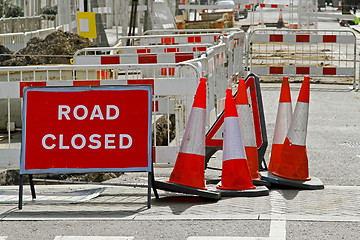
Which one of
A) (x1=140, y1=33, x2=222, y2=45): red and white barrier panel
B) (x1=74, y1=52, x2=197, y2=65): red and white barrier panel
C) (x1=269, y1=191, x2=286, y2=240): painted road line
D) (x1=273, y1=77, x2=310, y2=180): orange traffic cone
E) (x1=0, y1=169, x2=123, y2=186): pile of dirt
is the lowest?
(x1=0, y1=169, x2=123, y2=186): pile of dirt

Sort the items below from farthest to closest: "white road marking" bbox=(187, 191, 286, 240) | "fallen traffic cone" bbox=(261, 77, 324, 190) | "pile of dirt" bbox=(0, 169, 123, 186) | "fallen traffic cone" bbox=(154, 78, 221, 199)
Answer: "pile of dirt" bbox=(0, 169, 123, 186), "fallen traffic cone" bbox=(261, 77, 324, 190), "fallen traffic cone" bbox=(154, 78, 221, 199), "white road marking" bbox=(187, 191, 286, 240)

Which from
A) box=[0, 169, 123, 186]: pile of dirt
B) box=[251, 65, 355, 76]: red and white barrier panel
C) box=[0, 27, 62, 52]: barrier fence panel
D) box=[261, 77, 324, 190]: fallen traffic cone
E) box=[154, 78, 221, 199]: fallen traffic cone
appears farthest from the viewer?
box=[0, 27, 62, 52]: barrier fence panel

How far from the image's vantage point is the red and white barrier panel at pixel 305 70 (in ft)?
59.8

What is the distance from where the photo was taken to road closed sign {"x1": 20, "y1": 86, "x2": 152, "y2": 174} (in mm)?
7191

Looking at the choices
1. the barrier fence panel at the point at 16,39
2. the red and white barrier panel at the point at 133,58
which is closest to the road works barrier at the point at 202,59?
the red and white barrier panel at the point at 133,58

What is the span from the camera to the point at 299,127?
7914mm

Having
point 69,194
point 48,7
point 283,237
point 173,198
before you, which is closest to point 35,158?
point 69,194

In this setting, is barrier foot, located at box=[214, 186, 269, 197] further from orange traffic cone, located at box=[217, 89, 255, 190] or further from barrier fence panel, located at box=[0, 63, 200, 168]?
barrier fence panel, located at box=[0, 63, 200, 168]

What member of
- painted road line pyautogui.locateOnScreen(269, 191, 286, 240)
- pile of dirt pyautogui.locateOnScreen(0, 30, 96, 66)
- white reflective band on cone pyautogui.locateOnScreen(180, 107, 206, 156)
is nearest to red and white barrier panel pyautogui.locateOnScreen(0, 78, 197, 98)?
white reflective band on cone pyautogui.locateOnScreen(180, 107, 206, 156)

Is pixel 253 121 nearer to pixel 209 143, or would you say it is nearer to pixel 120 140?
pixel 209 143

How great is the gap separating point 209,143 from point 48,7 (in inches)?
603

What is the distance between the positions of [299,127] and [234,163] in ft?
3.15

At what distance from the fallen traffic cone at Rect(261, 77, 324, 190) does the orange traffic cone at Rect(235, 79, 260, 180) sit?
0.20m

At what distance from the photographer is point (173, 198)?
748 centimetres
